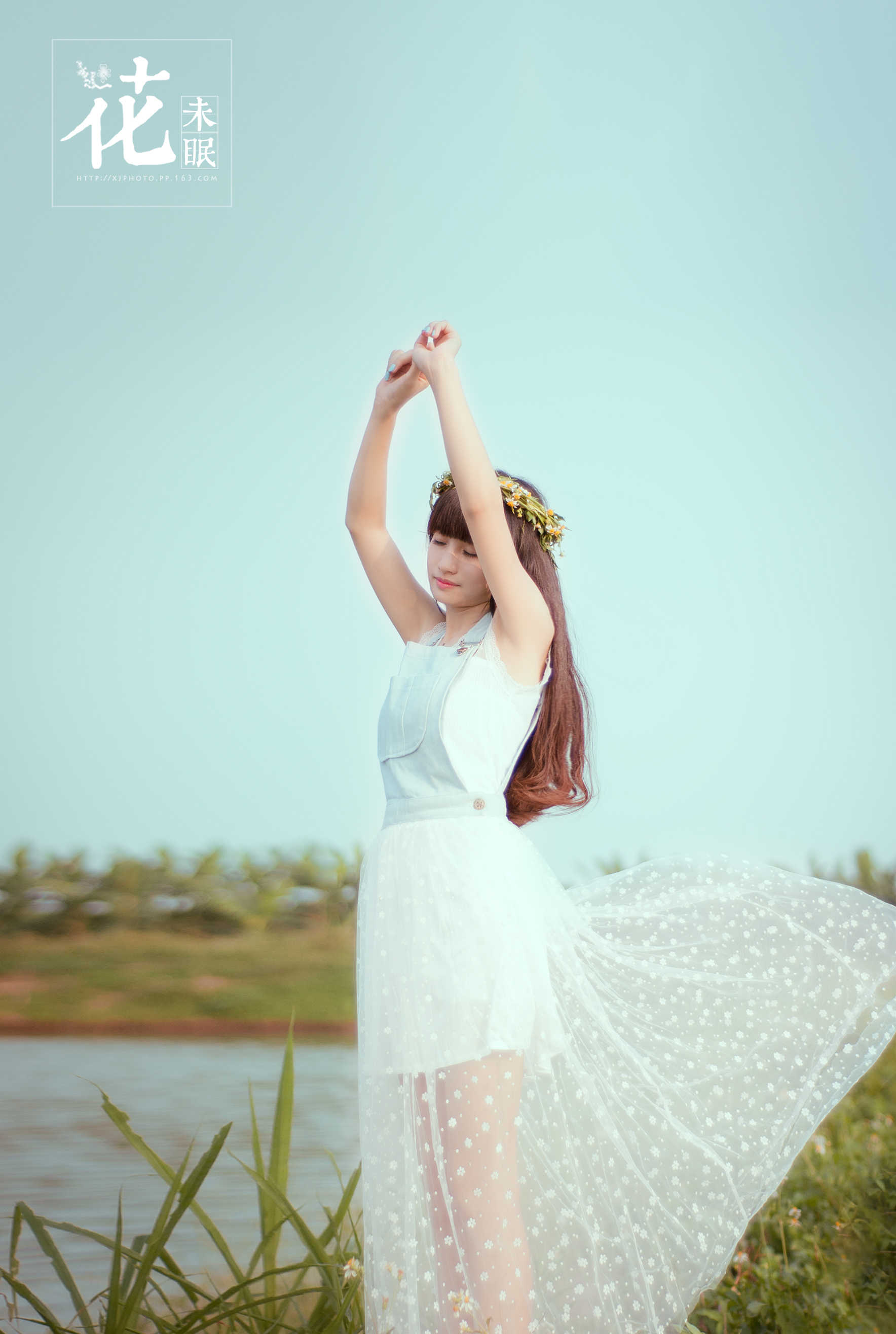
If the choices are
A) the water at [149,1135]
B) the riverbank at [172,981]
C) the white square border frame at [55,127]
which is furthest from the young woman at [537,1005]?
the riverbank at [172,981]

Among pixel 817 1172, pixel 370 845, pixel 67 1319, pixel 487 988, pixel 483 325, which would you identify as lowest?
pixel 67 1319

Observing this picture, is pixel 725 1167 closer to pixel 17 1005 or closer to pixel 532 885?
pixel 532 885

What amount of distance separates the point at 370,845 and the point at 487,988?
0.25m

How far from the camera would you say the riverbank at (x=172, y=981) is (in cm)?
338

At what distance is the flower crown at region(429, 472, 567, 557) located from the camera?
157 centimetres

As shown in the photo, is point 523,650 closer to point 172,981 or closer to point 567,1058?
point 567,1058

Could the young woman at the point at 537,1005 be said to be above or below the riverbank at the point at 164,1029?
above

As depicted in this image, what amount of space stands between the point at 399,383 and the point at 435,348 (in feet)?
0.41

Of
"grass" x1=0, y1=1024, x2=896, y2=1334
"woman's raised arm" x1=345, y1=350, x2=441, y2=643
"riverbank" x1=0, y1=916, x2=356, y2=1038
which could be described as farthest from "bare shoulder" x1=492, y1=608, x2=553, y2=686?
"riverbank" x1=0, y1=916, x2=356, y2=1038

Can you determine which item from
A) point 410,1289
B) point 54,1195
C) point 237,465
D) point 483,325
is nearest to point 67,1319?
point 54,1195

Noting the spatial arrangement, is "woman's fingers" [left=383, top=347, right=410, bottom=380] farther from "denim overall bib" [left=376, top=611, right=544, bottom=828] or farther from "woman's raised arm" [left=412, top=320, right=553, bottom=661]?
"denim overall bib" [left=376, top=611, right=544, bottom=828]

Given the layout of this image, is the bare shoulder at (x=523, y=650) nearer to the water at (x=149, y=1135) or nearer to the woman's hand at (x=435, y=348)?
the woman's hand at (x=435, y=348)

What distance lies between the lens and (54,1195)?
96.0 inches

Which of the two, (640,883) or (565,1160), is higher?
(640,883)
